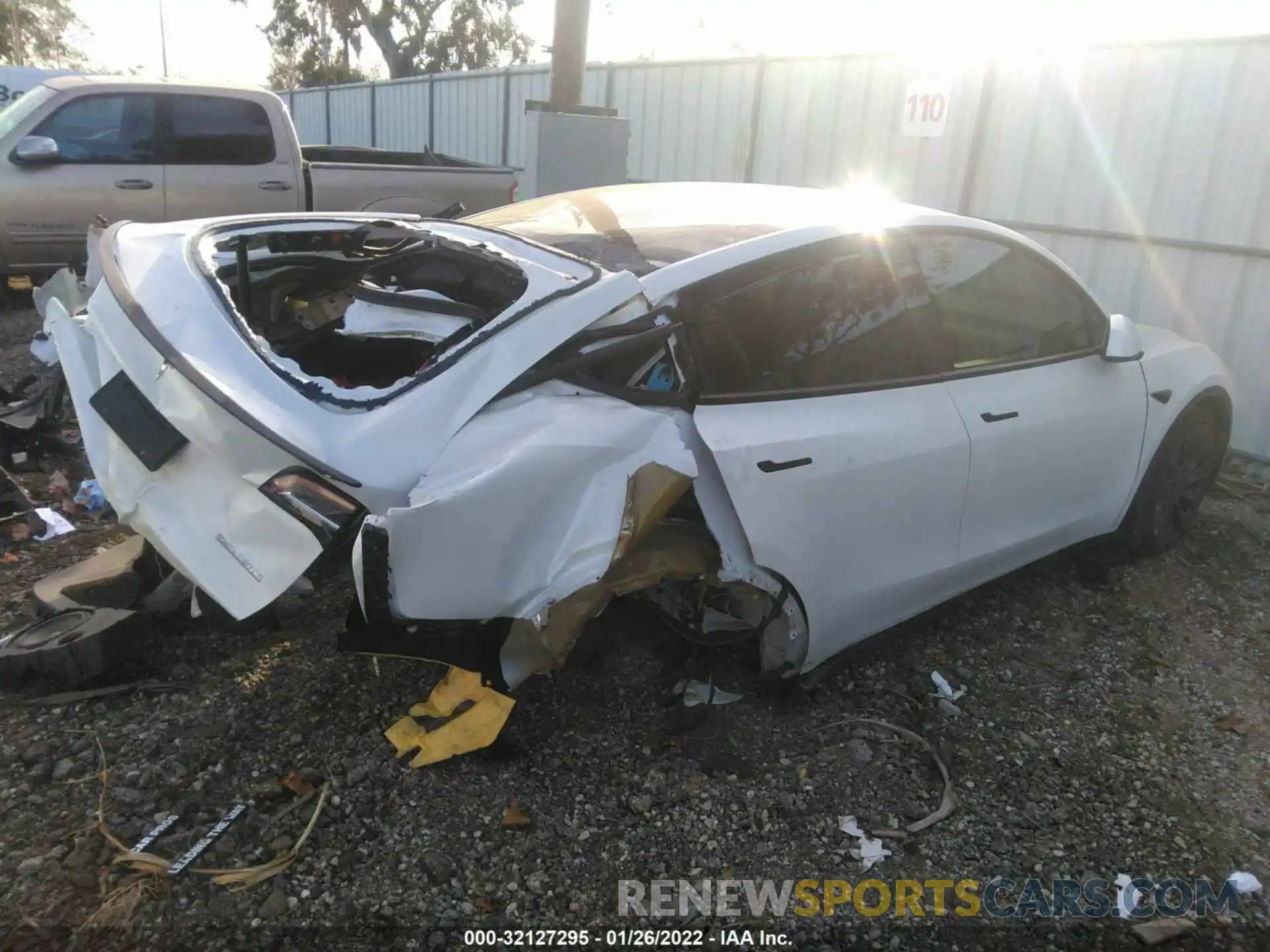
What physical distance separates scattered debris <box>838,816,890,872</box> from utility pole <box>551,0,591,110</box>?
21.2 ft

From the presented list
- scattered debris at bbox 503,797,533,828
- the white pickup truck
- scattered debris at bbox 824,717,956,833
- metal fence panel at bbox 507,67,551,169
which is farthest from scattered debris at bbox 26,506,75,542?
metal fence panel at bbox 507,67,551,169

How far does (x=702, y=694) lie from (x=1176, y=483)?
9.41ft

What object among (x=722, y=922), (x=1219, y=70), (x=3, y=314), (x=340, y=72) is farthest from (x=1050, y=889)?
(x=340, y=72)

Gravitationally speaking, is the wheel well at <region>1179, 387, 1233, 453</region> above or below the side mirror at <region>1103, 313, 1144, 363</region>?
below

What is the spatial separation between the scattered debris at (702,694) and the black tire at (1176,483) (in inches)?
95.5

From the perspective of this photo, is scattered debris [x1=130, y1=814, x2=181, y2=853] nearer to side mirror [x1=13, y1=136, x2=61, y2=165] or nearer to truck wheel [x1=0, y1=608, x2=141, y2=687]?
truck wheel [x1=0, y1=608, x2=141, y2=687]

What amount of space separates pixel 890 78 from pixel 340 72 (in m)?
34.6

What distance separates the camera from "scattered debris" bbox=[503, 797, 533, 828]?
2.68 metres

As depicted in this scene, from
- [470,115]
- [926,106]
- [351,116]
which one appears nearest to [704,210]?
[926,106]

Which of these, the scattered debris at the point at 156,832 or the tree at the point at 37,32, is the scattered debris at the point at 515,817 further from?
the tree at the point at 37,32

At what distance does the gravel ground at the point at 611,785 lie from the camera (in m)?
2.43

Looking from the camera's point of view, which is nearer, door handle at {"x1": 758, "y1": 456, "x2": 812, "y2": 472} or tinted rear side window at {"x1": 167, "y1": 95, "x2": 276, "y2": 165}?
door handle at {"x1": 758, "y1": 456, "x2": 812, "y2": 472}

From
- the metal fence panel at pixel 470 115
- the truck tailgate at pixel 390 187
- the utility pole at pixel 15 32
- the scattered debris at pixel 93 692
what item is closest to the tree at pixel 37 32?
the utility pole at pixel 15 32

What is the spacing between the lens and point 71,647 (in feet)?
9.78
